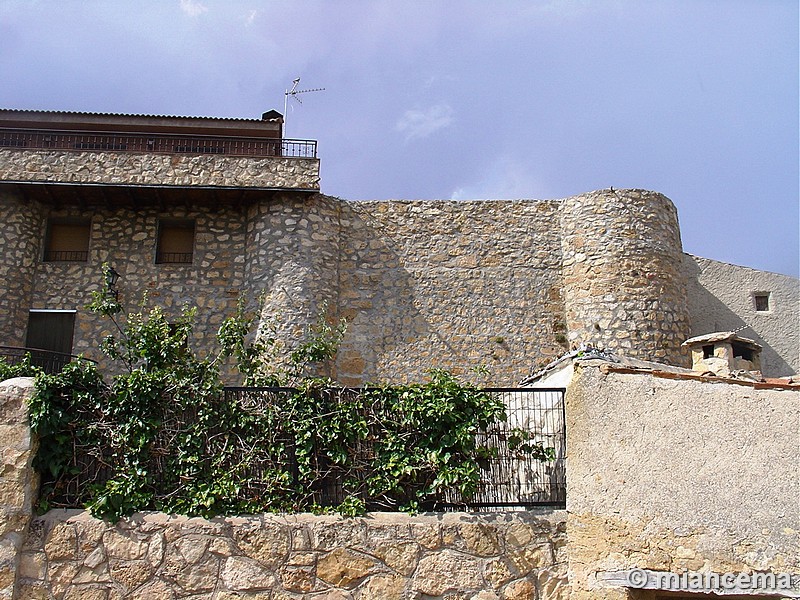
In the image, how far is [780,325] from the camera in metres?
15.8

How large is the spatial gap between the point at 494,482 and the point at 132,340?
11.2ft

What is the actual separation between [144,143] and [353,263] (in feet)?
17.5

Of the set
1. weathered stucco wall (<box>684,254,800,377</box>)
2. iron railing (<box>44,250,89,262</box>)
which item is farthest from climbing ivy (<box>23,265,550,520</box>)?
weathered stucco wall (<box>684,254,800,377</box>)

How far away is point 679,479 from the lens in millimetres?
5738

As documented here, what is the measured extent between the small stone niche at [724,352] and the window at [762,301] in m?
1.82

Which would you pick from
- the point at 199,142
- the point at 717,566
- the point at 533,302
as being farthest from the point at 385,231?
the point at 717,566

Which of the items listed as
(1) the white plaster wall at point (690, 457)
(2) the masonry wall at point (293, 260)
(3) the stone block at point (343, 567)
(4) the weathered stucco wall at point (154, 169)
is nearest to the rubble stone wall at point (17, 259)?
(4) the weathered stucco wall at point (154, 169)

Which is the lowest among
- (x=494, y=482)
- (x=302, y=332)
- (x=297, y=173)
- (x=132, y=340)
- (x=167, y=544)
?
(x=167, y=544)

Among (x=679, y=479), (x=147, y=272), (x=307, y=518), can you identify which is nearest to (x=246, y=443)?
(x=307, y=518)

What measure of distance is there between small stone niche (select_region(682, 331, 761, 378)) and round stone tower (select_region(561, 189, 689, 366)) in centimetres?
34

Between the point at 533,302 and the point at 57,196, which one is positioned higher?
the point at 57,196

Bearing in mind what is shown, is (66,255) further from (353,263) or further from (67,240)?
(353,263)

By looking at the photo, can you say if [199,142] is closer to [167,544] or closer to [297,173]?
[297,173]

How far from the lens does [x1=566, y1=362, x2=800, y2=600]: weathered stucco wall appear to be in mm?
5570
